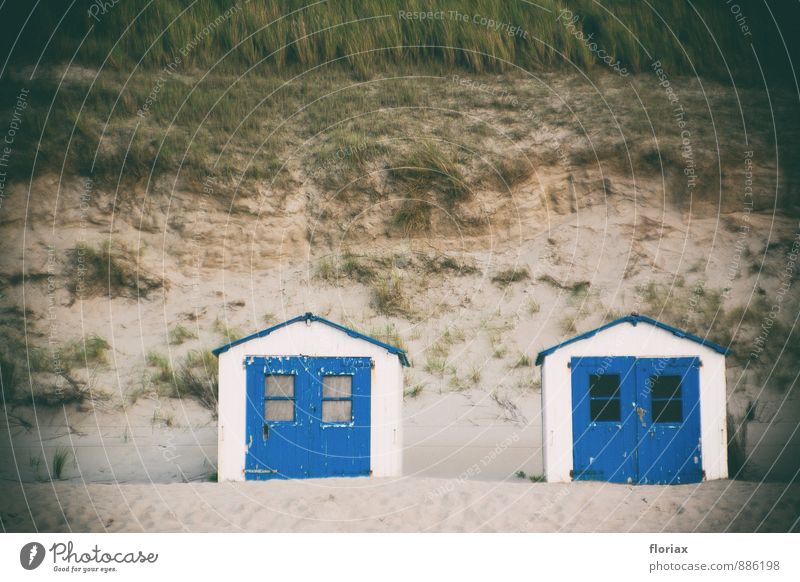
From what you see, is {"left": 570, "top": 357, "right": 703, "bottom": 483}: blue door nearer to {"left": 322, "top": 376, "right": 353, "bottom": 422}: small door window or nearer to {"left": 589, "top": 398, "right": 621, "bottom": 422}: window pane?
{"left": 589, "top": 398, "right": 621, "bottom": 422}: window pane

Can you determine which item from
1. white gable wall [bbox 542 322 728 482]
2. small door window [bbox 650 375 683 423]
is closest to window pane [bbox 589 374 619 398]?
white gable wall [bbox 542 322 728 482]

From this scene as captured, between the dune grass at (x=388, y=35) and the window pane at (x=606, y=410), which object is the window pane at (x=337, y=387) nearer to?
the window pane at (x=606, y=410)

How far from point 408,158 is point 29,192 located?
937cm

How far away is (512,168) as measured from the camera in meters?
23.2

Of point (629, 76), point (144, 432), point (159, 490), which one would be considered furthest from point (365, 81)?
point (159, 490)

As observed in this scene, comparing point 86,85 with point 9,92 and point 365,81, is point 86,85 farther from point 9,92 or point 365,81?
point 365,81

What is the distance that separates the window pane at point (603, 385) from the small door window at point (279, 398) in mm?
4502

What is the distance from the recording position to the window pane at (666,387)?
13617mm

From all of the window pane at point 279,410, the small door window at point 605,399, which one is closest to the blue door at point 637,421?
the small door window at point 605,399

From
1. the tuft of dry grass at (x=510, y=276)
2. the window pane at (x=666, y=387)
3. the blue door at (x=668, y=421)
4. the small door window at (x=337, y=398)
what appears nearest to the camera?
the blue door at (x=668, y=421)

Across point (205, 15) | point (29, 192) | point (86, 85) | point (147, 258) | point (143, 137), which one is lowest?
point (147, 258)

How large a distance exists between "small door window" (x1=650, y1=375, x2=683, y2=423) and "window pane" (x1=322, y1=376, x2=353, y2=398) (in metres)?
4.52

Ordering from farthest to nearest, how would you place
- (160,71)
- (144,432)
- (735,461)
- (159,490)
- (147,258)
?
1. (160,71)
2. (147,258)
3. (144,432)
4. (735,461)
5. (159,490)

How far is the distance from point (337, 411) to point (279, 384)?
978mm
